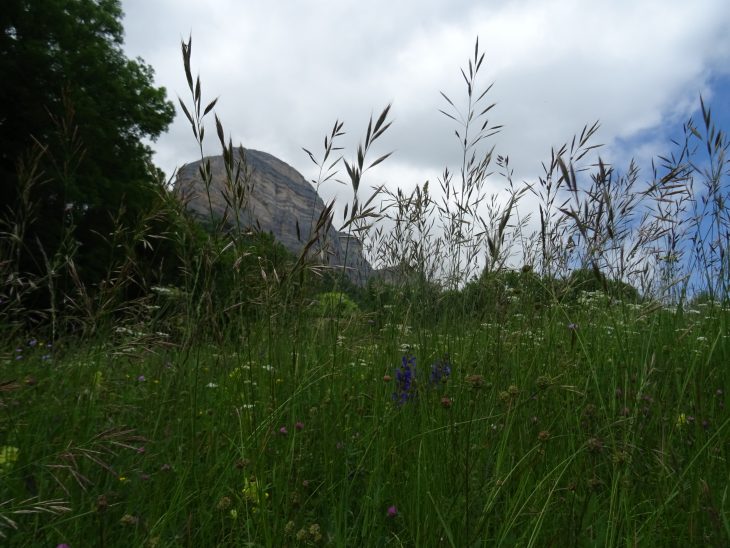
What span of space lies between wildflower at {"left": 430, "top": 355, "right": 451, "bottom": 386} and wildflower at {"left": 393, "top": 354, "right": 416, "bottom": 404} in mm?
Answer: 88

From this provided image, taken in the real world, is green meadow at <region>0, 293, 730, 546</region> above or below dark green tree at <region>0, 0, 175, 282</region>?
below

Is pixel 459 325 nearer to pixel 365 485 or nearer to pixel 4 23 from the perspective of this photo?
pixel 365 485

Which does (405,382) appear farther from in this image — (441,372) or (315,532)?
(315,532)

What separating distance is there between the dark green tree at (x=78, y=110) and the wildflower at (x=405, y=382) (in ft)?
28.6

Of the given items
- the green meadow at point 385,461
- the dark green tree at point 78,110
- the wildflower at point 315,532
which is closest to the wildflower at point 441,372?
the green meadow at point 385,461

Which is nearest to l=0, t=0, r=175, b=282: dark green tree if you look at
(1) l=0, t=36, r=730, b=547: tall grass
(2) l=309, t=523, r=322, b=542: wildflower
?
(1) l=0, t=36, r=730, b=547: tall grass

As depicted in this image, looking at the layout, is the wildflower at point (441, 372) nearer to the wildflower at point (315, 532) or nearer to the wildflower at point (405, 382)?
the wildflower at point (405, 382)

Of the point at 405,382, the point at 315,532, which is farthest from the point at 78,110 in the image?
the point at 315,532

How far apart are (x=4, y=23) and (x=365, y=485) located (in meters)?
15.1

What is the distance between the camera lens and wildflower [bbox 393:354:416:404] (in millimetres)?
2189

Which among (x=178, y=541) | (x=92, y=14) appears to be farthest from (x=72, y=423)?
(x=92, y=14)

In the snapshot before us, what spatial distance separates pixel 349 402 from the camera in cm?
229

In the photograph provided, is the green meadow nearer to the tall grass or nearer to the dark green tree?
the tall grass

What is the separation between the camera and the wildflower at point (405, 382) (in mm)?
2189
